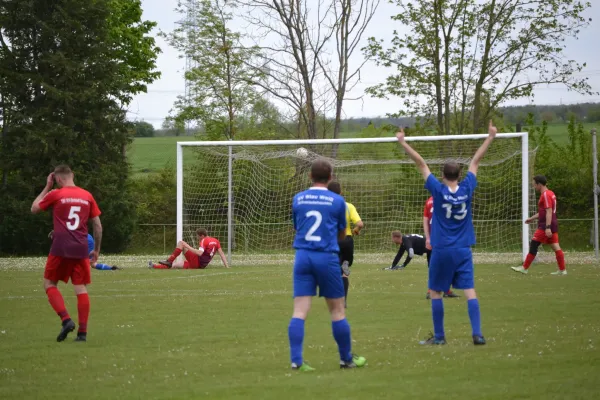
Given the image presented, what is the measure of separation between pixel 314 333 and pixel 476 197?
19.0m

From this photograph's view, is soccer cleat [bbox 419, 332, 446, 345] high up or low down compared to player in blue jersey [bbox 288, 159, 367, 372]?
down

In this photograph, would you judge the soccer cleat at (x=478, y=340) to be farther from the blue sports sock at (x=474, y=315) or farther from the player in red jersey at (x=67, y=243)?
the player in red jersey at (x=67, y=243)

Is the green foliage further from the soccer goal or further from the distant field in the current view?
the soccer goal

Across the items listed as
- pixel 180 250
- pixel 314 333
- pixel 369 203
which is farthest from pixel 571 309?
pixel 369 203

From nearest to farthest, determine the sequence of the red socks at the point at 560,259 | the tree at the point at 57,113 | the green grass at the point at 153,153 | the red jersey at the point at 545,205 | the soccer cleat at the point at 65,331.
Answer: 1. the soccer cleat at the point at 65,331
2. the red socks at the point at 560,259
3. the red jersey at the point at 545,205
4. the tree at the point at 57,113
5. the green grass at the point at 153,153

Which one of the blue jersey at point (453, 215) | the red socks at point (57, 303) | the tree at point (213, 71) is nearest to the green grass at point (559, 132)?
the tree at point (213, 71)

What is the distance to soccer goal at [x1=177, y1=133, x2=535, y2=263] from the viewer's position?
27.9m

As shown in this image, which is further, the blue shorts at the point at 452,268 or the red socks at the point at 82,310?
the red socks at the point at 82,310

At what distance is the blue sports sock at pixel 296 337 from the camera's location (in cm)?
802

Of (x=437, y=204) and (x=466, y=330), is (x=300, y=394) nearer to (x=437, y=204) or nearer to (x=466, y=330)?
(x=437, y=204)

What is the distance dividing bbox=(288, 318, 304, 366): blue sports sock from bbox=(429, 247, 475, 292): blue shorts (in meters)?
2.18

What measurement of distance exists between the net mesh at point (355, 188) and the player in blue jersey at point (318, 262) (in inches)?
751

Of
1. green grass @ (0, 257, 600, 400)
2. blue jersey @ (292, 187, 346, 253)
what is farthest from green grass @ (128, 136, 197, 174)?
blue jersey @ (292, 187, 346, 253)

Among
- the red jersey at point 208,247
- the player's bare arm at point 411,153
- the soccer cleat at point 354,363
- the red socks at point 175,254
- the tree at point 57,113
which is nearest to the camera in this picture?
the soccer cleat at point 354,363
